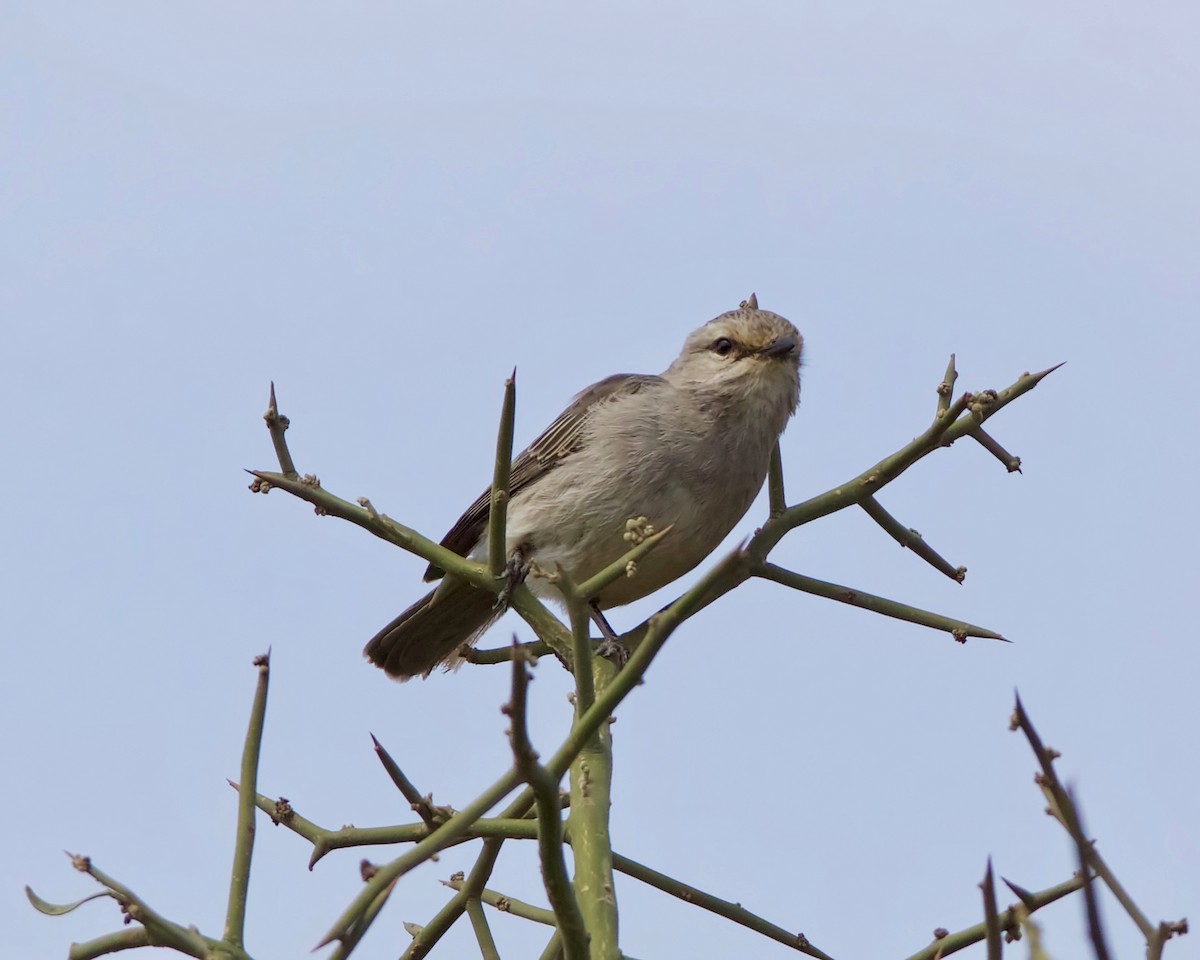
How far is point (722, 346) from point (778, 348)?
26 centimetres

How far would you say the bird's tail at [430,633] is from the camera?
607 centimetres

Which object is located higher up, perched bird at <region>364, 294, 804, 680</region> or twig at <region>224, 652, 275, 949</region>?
perched bird at <region>364, 294, 804, 680</region>

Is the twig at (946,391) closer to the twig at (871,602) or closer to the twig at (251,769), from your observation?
the twig at (871,602)

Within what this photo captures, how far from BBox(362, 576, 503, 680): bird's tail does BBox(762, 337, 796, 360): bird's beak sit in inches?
66.6

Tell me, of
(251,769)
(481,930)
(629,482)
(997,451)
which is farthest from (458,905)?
(629,482)

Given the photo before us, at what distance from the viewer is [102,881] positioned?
212 centimetres

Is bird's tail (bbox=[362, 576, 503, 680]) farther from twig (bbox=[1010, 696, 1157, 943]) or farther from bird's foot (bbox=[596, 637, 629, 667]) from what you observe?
twig (bbox=[1010, 696, 1157, 943])

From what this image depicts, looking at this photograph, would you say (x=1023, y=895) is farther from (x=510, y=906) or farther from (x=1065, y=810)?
(x=510, y=906)

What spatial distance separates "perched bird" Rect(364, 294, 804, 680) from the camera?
5902 millimetres

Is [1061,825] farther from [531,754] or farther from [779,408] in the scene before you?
[779,408]

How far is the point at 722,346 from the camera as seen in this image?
679 cm

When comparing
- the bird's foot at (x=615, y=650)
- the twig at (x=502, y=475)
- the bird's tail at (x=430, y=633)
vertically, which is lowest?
the twig at (x=502, y=475)

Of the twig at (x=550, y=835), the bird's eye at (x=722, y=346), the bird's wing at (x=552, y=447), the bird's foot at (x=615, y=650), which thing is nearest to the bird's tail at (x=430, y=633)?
the bird's wing at (x=552, y=447)

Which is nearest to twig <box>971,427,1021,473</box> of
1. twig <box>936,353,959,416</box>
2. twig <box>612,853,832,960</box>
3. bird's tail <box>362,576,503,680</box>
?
twig <box>936,353,959,416</box>
